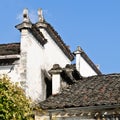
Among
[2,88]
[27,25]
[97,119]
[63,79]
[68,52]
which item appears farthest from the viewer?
[68,52]

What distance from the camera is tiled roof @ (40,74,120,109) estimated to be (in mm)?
23906

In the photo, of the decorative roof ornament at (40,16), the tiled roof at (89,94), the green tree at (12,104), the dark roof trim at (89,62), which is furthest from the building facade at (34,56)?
the green tree at (12,104)

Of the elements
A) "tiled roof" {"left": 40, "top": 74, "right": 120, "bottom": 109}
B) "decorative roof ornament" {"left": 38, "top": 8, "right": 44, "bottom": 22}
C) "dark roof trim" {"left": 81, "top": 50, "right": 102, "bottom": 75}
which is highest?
"decorative roof ornament" {"left": 38, "top": 8, "right": 44, "bottom": 22}

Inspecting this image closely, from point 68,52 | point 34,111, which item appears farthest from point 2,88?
point 68,52

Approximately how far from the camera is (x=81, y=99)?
2466 centimetres

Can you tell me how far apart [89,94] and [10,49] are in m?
4.41

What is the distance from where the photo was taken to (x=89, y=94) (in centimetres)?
2523

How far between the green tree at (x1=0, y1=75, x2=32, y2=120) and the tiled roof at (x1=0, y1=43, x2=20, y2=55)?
4076mm

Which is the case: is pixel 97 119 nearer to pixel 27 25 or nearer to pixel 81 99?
pixel 81 99

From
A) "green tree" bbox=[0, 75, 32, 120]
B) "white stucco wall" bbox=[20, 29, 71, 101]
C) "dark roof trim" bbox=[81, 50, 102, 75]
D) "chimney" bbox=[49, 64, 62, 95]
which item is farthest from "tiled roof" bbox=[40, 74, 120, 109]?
"dark roof trim" bbox=[81, 50, 102, 75]

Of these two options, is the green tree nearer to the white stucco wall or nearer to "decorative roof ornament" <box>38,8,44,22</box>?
the white stucco wall

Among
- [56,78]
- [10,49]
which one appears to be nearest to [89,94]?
[56,78]

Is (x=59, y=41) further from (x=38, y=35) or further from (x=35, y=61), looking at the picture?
(x=35, y=61)

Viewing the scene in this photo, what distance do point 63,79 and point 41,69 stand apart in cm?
125
